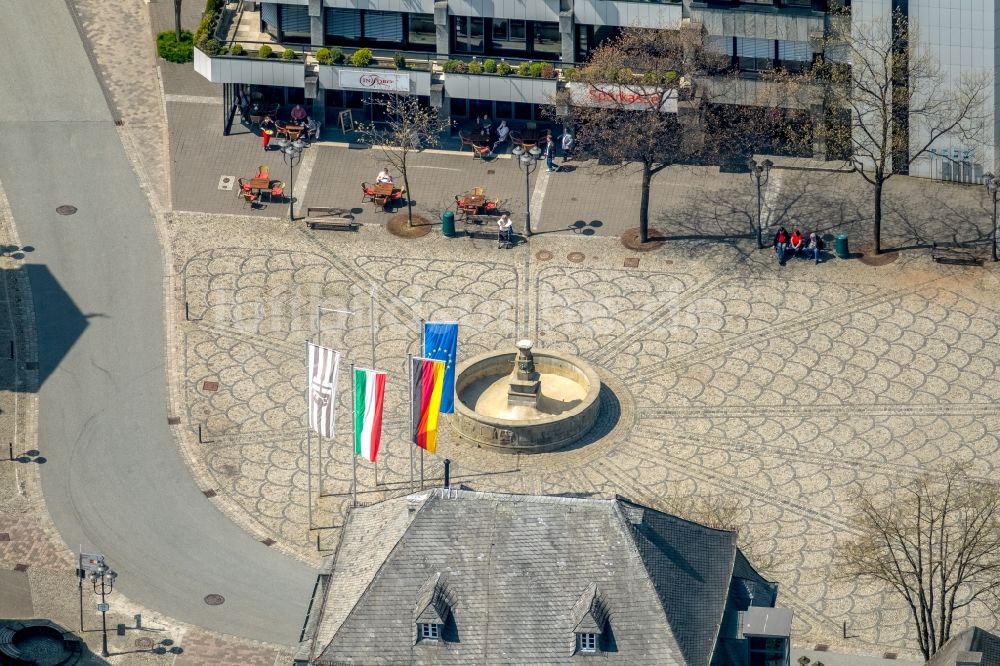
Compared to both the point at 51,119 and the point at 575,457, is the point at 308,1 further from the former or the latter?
the point at 575,457

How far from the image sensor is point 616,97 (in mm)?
152375

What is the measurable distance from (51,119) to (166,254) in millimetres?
14989

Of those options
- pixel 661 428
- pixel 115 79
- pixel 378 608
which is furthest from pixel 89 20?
pixel 378 608

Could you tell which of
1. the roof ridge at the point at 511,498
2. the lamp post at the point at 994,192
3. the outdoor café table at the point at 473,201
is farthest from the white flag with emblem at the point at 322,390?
the lamp post at the point at 994,192

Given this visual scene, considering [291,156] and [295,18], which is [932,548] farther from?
[295,18]

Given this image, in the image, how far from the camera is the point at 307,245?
149750mm

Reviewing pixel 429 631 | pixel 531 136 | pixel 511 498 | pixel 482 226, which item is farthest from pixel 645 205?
pixel 429 631

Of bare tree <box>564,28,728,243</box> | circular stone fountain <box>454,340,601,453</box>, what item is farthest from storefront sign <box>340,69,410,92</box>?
circular stone fountain <box>454,340,601,453</box>

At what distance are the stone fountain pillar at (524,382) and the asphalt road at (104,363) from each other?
15043mm

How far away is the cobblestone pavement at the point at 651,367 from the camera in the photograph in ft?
431

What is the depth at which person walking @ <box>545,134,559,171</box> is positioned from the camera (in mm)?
156375

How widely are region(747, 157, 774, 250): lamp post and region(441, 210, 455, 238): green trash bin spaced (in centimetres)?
1649

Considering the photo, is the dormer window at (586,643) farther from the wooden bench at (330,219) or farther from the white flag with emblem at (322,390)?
the wooden bench at (330,219)

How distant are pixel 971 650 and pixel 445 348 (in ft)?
104
